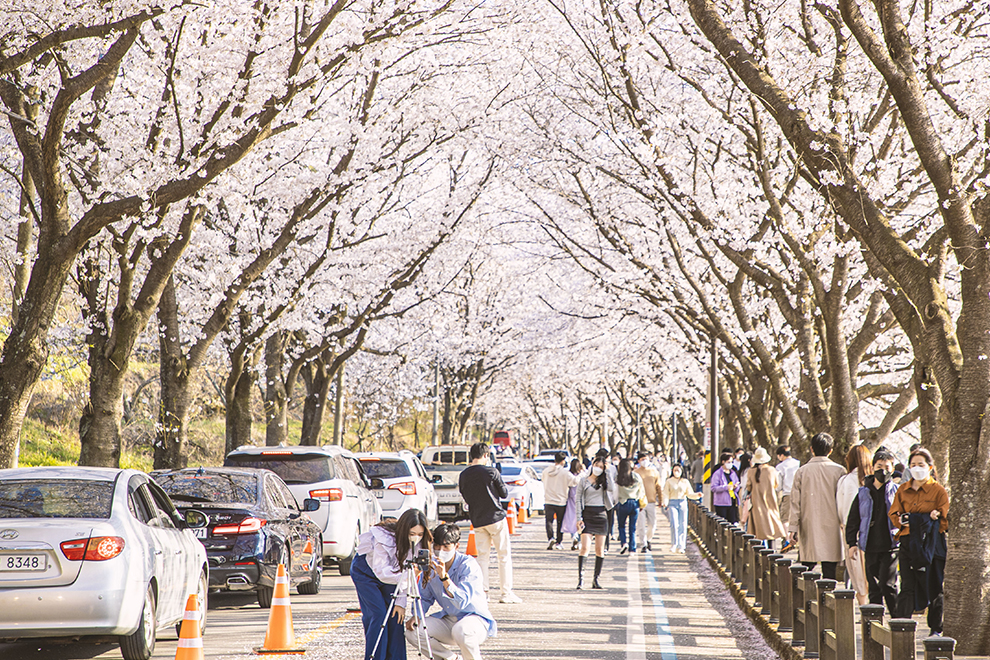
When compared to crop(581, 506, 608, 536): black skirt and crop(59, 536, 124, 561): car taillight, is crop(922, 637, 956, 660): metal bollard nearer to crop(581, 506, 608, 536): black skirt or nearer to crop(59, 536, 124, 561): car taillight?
crop(59, 536, 124, 561): car taillight

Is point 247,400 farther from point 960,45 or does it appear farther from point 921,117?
point 921,117

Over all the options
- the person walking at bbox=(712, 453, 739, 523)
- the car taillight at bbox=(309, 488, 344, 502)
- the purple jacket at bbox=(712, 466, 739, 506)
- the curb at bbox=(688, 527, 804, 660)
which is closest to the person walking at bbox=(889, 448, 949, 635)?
the curb at bbox=(688, 527, 804, 660)

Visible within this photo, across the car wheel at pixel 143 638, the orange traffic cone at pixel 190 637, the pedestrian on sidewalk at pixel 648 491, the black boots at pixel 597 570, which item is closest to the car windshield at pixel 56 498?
the car wheel at pixel 143 638

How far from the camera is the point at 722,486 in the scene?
20078 millimetres

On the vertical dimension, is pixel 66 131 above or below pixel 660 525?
above

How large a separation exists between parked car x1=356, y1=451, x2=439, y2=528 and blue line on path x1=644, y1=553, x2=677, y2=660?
4.85 metres

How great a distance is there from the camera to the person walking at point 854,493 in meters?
11.2

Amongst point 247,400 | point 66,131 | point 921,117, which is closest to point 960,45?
point 921,117

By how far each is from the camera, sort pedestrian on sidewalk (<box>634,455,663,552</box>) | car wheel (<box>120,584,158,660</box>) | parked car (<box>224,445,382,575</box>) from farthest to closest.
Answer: pedestrian on sidewalk (<box>634,455,663,552</box>) < parked car (<box>224,445,382,575</box>) < car wheel (<box>120,584,158,660</box>)

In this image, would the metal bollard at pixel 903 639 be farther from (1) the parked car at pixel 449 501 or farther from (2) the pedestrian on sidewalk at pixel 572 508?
(1) the parked car at pixel 449 501

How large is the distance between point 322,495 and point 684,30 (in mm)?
8893

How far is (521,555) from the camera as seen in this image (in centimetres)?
1980

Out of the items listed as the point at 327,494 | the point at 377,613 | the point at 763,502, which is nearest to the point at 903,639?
the point at 377,613

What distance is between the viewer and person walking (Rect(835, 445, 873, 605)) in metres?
11.2
